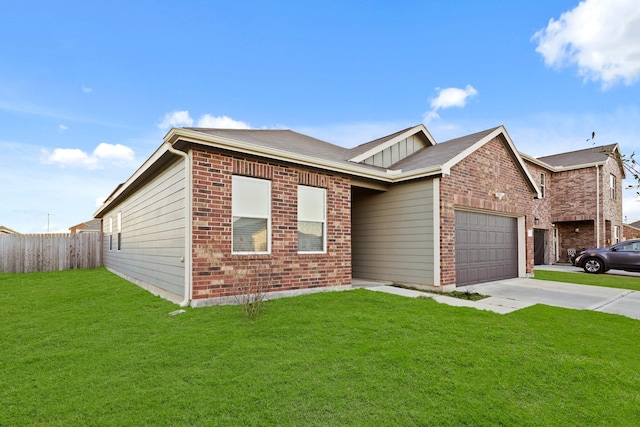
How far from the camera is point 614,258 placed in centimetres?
1351

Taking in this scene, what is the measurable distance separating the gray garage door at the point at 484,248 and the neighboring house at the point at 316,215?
0.06 m

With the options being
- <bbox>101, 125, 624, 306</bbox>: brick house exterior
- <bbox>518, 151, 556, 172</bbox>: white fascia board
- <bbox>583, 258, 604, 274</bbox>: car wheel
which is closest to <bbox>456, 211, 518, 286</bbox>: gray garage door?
<bbox>101, 125, 624, 306</bbox>: brick house exterior

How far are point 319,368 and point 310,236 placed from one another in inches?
177

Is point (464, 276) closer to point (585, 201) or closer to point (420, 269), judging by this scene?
point (420, 269)

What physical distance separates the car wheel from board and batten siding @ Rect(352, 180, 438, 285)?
10204 millimetres

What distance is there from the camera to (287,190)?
7.39 metres

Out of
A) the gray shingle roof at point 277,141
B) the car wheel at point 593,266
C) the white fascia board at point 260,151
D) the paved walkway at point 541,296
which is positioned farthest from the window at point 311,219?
the car wheel at point 593,266

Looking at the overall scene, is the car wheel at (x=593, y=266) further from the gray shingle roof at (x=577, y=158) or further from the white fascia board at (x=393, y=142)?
the white fascia board at (x=393, y=142)

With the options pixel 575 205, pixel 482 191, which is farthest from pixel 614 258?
pixel 482 191

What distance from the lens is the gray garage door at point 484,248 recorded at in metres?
9.73

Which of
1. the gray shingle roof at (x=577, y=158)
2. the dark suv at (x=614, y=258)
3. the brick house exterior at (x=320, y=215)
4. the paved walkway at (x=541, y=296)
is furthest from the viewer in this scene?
the gray shingle roof at (x=577, y=158)

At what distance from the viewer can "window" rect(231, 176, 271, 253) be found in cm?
668

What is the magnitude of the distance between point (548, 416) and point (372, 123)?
15.4 meters

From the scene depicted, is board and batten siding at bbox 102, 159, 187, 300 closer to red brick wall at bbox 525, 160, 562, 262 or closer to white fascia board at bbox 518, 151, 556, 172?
white fascia board at bbox 518, 151, 556, 172
